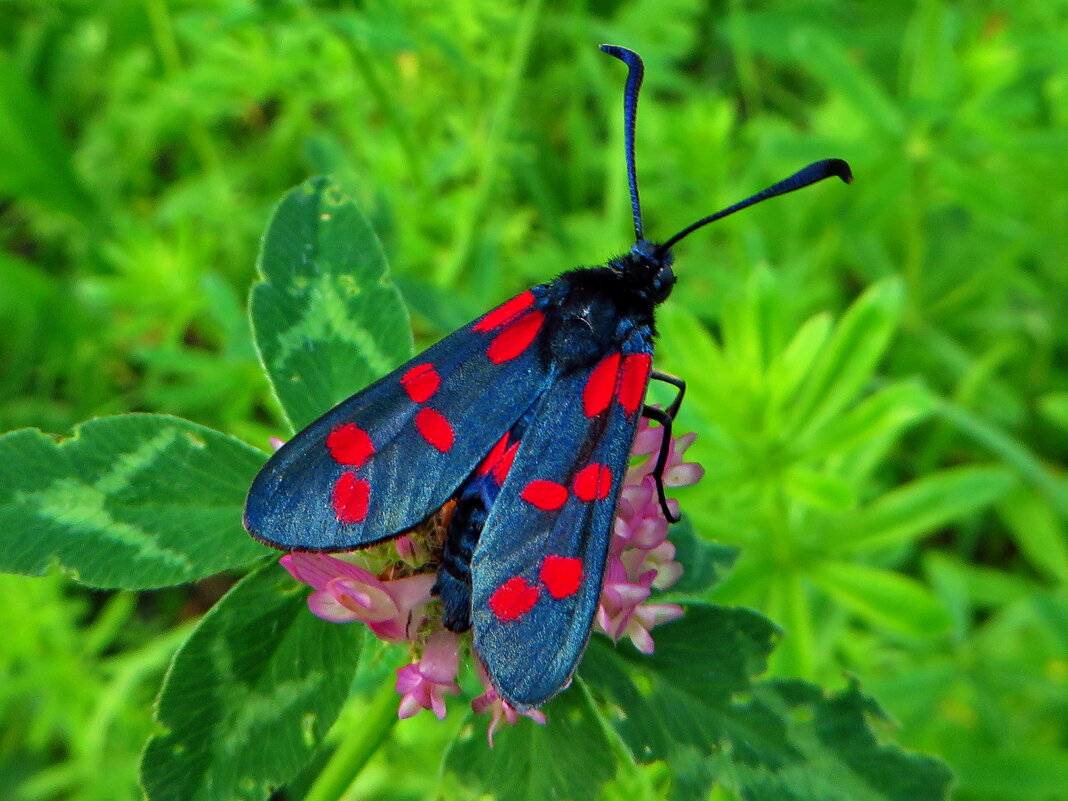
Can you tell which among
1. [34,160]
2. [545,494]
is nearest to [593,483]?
[545,494]

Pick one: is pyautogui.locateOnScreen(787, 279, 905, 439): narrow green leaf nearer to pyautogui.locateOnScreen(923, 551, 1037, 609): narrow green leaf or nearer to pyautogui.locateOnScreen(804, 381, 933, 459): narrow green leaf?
pyautogui.locateOnScreen(804, 381, 933, 459): narrow green leaf

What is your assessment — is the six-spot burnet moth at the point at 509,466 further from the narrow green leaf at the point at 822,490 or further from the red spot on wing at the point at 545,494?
the narrow green leaf at the point at 822,490

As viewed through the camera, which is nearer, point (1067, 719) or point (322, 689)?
point (322, 689)

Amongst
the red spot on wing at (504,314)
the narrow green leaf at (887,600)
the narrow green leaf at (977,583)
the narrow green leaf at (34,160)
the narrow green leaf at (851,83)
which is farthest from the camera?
the narrow green leaf at (34,160)

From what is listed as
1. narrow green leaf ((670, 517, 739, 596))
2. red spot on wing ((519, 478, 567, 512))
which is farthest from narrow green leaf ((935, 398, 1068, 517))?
red spot on wing ((519, 478, 567, 512))

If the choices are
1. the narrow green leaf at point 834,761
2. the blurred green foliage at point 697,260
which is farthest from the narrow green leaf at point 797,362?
the narrow green leaf at point 834,761

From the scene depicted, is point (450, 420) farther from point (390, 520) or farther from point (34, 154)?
point (34, 154)

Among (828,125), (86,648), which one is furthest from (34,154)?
(828,125)
